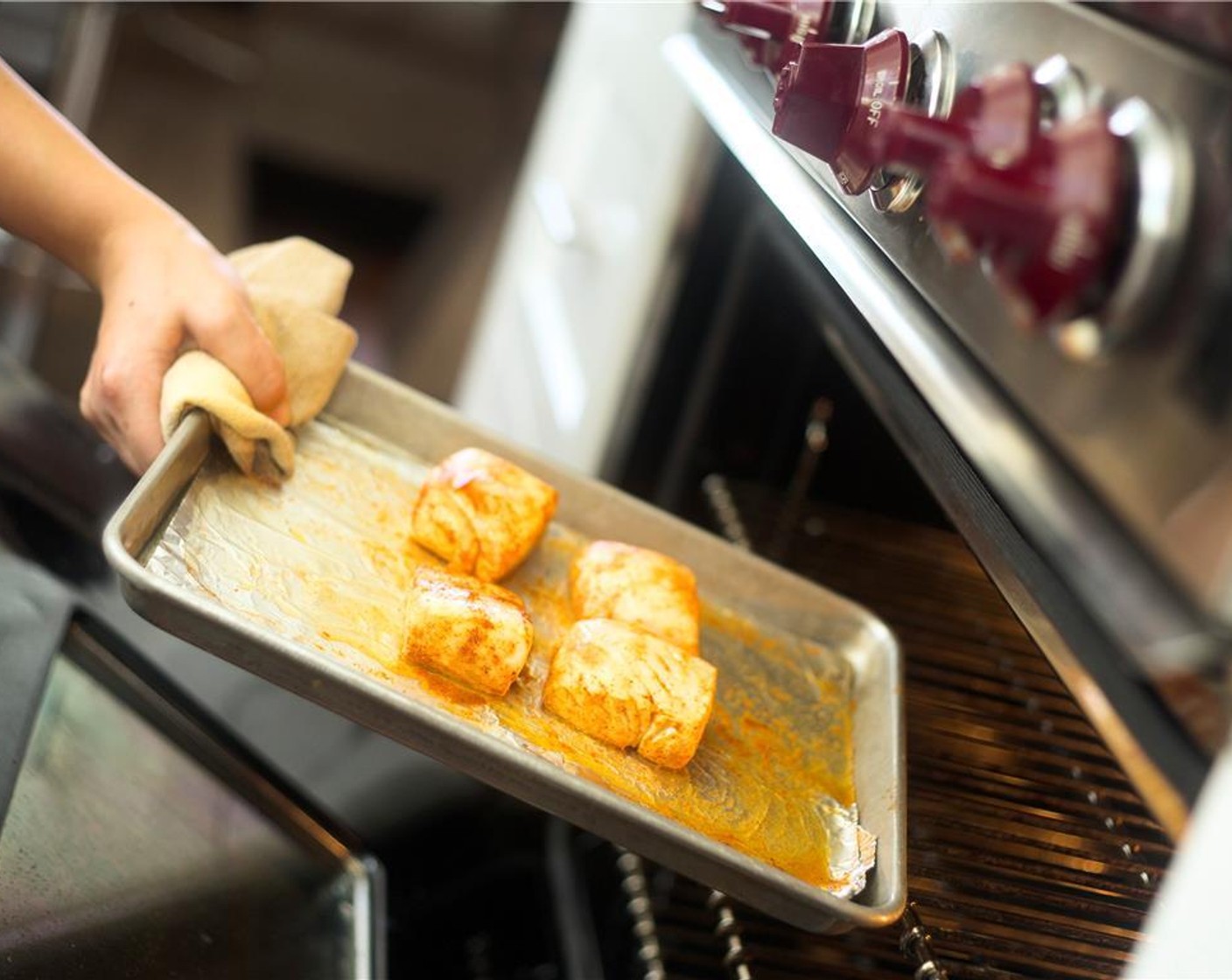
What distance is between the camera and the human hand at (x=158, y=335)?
1034mm

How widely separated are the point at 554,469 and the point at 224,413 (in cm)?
31

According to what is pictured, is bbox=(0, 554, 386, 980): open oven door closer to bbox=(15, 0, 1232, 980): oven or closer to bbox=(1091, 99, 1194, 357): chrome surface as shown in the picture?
bbox=(15, 0, 1232, 980): oven

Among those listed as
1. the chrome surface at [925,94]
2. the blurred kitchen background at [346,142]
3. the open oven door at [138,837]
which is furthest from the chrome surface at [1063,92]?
the blurred kitchen background at [346,142]

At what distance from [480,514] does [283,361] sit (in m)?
0.23

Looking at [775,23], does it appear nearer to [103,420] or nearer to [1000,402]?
[1000,402]

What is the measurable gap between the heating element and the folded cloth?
0.45 meters

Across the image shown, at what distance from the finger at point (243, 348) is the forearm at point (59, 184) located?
0.13 m

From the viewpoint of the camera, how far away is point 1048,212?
1.70 ft

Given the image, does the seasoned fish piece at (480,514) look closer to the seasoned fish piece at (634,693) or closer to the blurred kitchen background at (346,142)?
the seasoned fish piece at (634,693)

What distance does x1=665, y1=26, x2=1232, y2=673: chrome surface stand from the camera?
1.61 ft

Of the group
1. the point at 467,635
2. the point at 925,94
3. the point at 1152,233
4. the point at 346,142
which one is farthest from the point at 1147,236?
the point at 346,142

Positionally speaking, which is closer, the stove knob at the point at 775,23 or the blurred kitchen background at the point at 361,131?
the stove knob at the point at 775,23

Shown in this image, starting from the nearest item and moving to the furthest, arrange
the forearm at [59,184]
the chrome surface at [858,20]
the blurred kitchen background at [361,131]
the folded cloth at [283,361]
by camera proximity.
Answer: the chrome surface at [858,20] → the folded cloth at [283,361] → the forearm at [59,184] → the blurred kitchen background at [361,131]

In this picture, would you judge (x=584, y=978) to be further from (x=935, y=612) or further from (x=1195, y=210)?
(x=1195, y=210)
